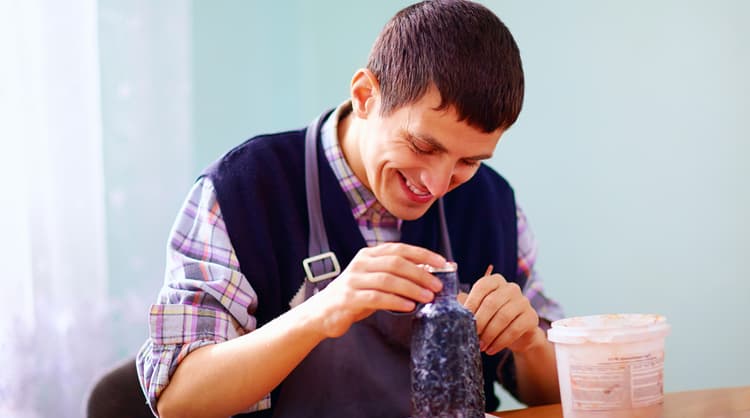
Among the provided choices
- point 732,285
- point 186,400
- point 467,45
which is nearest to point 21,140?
point 186,400

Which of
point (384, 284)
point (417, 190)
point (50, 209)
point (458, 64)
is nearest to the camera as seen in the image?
point (384, 284)

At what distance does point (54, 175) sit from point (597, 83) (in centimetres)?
133

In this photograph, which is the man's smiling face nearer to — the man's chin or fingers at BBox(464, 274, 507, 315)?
the man's chin

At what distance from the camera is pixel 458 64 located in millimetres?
1125

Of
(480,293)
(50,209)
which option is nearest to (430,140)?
(480,293)

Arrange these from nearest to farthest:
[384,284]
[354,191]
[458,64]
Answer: [384,284], [458,64], [354,191]

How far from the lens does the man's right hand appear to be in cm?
98

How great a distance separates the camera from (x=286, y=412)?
125 cm

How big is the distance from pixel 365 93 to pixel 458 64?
19cm

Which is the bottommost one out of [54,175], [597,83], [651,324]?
[651,324]

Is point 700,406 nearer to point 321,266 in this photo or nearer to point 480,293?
point 480,293

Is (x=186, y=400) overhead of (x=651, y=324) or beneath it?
beneath

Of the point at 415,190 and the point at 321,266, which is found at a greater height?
the point at 415,190

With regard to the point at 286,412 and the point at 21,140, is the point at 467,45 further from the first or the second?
the point at 21,140
